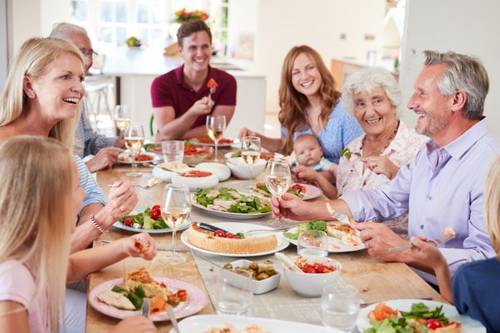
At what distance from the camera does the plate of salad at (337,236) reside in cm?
194

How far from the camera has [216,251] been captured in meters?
1.85

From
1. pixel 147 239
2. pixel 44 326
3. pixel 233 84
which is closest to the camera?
pixel 44 326

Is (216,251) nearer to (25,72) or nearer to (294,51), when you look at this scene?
(25,72)

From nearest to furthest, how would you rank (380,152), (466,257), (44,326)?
(44,326)
(466,257)
(380,152)

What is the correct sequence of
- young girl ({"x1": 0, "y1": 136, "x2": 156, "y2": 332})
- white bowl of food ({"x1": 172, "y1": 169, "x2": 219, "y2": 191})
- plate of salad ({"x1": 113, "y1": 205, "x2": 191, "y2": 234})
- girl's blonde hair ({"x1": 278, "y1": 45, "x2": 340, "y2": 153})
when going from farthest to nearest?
girl's blonde hair ({"x1": 278, "y1": 45, "x2": 340, "y2": 153}) < white bowl of food ({"x1": 172, "y1": 169, "x2": 219, "y2": 191}) < plate of salad ({"x1": 113, "y1": 205, "x2": 191, "y2": 234}) < young girl ({"x1": 0, "y1": 136, "x2": 156, "y2": 332})

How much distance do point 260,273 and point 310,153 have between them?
5.82 feet

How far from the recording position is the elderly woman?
2920mm

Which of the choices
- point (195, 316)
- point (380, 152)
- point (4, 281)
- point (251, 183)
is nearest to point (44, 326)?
point (4, 281)

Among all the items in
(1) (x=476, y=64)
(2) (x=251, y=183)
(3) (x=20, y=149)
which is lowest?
(2) (x=251, y=183)

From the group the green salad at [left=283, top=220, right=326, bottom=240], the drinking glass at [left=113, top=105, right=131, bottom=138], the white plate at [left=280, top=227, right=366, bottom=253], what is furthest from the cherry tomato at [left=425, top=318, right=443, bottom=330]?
the drinking glass at [left=113, top=105, right=131, bottom=138]

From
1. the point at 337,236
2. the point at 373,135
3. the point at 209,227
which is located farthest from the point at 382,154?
the point at 209,227

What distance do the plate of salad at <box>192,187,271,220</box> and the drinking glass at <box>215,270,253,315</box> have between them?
807 mm

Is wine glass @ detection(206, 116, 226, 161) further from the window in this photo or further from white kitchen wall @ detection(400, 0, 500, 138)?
the window

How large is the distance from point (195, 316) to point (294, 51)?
2.41 m
